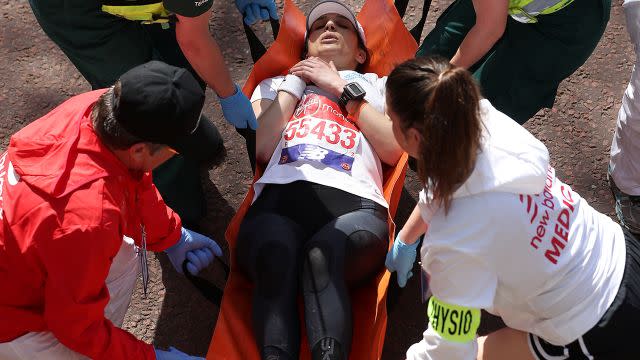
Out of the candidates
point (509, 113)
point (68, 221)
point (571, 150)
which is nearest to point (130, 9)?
point (68, 221)

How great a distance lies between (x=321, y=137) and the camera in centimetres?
306

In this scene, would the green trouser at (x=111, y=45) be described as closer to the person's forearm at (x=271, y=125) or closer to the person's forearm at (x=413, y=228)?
the person's forearm at (x=271, y=125)

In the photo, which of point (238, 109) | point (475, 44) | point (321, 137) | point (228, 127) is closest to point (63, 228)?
point (238, 109)

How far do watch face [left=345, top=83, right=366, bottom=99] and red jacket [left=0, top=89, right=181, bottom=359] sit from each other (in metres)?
1.26

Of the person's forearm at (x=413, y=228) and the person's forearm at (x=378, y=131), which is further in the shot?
the person's forearm at (x=378, y=131)

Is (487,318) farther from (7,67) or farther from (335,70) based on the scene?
(7,67)

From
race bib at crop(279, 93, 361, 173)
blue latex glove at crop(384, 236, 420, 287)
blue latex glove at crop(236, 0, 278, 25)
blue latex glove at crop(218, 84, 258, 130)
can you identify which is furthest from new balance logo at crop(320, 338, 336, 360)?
blue latex glove at crop(236, 0, 278, 25)

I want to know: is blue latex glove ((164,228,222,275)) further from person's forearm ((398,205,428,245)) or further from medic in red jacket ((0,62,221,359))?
person's forearm ((398,205,428,245))

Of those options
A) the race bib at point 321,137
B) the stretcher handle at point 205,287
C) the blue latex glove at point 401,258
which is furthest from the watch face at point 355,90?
the stretcher handle at point 205,287

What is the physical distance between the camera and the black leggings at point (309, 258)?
8.45ft

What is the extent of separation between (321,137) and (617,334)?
4.90 ft

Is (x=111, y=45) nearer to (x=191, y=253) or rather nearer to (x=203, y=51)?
(x=203, y=51)

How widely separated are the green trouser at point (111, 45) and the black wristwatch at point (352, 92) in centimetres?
66

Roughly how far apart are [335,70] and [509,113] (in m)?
0.89
